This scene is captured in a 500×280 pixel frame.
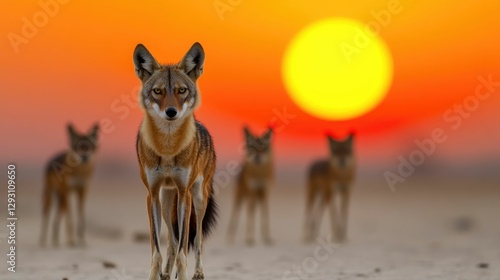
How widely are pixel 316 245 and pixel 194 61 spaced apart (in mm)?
10299

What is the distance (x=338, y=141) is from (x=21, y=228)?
10.6m

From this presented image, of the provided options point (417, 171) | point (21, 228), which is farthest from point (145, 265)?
point (417, 171)

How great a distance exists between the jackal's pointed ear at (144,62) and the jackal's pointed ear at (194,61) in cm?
31

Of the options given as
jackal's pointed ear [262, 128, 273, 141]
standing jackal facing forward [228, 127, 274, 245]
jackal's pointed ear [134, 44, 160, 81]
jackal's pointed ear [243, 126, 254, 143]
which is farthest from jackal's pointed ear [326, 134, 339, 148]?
jackal's pointed ear [134, 44, 160, 81]

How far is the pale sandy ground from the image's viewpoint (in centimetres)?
1223

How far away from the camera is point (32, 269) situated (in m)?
13.1

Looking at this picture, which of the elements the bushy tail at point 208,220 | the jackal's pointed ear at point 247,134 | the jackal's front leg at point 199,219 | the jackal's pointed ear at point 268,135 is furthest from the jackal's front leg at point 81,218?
the jackal's front leg at point 199,219

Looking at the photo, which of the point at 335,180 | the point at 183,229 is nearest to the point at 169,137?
the point at 183,229

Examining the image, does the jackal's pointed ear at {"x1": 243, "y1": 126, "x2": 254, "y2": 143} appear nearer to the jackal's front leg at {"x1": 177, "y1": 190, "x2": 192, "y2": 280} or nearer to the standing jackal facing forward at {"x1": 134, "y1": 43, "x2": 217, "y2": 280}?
the standing jackal facing forward at {"x1": 134, "y1": 43, "x2": 217, "y2": 280}

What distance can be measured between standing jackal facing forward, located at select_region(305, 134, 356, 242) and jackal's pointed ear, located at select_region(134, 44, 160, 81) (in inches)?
467

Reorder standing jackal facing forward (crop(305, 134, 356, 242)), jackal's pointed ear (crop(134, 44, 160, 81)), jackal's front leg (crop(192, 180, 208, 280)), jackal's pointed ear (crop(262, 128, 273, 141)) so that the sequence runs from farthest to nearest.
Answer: standing jackal facing forward (crop(305, 134, 356, 242)) < jackal's pointed ear (crop(262, 128, 273, 141)) < jackal's front leg (crop(192, 180, 208, 280)) < jackal's pointed ear (crop(134, 44, 160, 81))

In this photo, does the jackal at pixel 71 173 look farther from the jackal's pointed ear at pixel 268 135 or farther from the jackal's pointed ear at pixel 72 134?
the jackal's pointed ear at pixel 268 135

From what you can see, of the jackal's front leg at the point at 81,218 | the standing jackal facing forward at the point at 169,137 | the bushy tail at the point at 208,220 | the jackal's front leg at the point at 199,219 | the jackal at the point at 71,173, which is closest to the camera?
the standing jackal facing forward at the point at 169,137

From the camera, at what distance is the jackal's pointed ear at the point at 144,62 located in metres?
9.37
